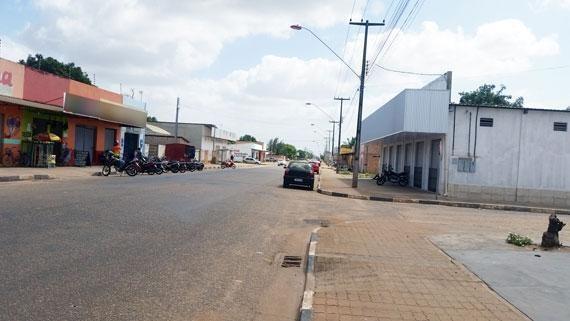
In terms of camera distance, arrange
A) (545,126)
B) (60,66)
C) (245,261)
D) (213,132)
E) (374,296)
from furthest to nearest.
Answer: (213,132), (60,66), (545,126), (245,261), (374,296)

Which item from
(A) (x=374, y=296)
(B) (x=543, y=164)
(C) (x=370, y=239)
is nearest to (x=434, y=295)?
(A) (x=374, y=296)

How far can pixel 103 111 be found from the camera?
32219mm

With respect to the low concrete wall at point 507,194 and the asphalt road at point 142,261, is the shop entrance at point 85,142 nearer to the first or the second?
the asphalt road at point 142,261

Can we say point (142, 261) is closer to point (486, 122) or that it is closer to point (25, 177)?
point (25, 177)

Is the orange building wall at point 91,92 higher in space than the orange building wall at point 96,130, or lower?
higher

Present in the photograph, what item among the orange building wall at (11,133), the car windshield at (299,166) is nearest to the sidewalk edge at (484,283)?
the car windshield at (299,166)

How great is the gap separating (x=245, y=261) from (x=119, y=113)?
2879 cm

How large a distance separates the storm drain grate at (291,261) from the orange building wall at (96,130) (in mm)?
26074

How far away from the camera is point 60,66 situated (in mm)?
66125

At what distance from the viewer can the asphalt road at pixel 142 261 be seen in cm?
535

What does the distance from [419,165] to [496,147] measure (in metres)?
7.07

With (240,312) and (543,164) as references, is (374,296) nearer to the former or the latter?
(240,312)

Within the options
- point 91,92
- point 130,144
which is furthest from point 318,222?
point 130,144

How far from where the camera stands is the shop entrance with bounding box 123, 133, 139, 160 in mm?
40656
